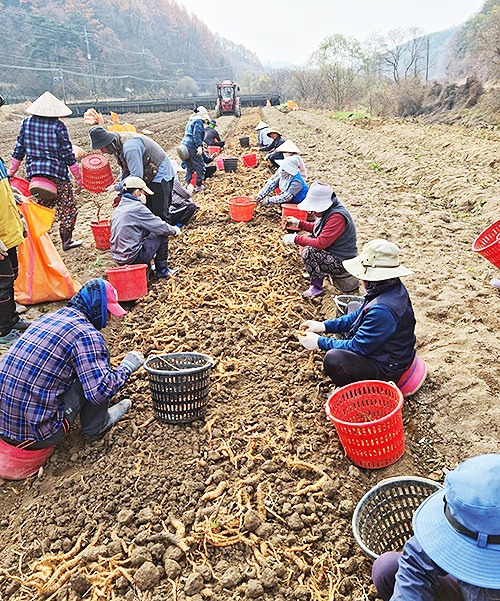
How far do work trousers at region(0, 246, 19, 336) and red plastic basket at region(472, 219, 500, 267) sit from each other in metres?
3.85

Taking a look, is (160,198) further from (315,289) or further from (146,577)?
(146,577)

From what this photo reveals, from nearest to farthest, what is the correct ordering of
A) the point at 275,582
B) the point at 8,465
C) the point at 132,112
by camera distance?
the point at 275,582, the point at 8,465, the point at 132,112

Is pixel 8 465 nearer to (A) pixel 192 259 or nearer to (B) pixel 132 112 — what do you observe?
(A) pixel 192 259

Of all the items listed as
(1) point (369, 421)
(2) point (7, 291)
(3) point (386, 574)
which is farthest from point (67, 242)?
(3) point (386, 574)

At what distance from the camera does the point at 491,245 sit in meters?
3.93

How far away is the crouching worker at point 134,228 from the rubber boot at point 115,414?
6.85 ft

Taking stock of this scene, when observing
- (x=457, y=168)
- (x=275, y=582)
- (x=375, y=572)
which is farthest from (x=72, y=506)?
(x=457, y=168)

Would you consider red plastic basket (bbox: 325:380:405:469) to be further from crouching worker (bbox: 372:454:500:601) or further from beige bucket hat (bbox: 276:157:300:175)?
beige bucket hat (bbox: 276:157:300:175)

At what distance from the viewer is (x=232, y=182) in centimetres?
960

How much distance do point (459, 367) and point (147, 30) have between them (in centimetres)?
10300

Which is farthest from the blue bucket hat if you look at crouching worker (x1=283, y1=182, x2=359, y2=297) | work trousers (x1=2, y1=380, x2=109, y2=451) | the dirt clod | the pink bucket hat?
crouching worker (x1=283, y1=182, x2=359, y2=297)

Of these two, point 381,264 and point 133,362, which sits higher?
point 381,264

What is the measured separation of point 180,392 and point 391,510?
132 centimetres

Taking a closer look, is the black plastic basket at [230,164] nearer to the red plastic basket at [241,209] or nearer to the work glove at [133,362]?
the red plastic basket at [241,209]
